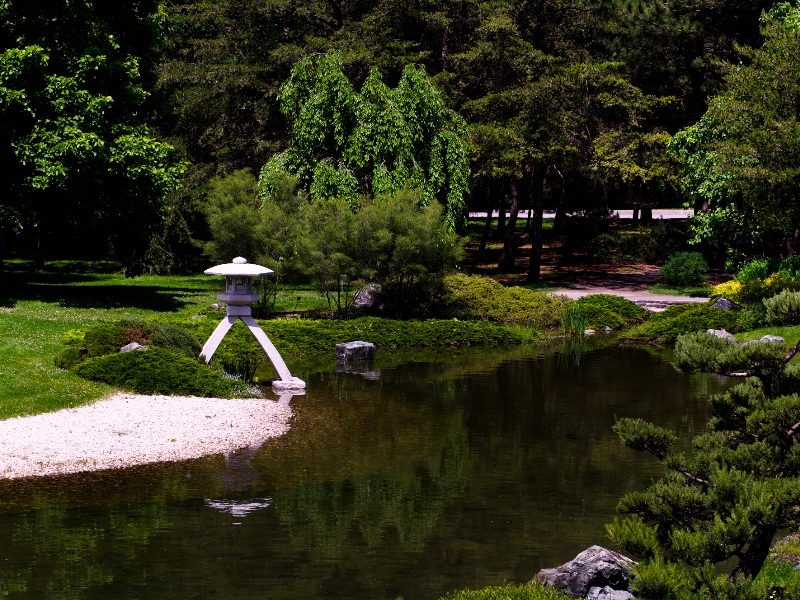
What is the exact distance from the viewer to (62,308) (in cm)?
2869

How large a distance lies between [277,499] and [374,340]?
552 inches

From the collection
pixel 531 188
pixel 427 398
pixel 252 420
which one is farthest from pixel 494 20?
pixel 252 420

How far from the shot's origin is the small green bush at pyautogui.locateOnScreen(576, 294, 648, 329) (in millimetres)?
30266

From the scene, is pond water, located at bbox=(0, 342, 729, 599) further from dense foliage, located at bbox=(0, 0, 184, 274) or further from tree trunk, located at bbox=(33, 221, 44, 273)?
tree trunk, located at bbox=(33, 221, 44, 273)

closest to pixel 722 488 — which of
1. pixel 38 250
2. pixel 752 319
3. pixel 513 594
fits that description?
pixel 513 594

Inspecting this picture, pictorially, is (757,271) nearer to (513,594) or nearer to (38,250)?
(513,594)

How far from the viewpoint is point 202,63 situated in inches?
1662

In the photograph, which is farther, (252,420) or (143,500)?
(252,420)

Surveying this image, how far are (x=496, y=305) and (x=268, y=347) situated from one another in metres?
11.3

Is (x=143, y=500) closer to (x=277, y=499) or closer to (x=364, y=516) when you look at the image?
(x=277, y=499)

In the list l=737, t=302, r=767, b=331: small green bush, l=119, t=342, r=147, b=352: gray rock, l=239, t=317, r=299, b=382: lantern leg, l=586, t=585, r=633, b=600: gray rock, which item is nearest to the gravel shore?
l=119, t=342, r=147, b=352: gray rock

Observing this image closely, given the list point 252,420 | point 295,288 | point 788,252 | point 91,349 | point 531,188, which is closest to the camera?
point 252,420

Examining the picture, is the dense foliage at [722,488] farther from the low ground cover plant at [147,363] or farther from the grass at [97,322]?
the low ground cover plant at [147,363]

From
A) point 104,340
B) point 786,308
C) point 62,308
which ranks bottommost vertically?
point 62,308
